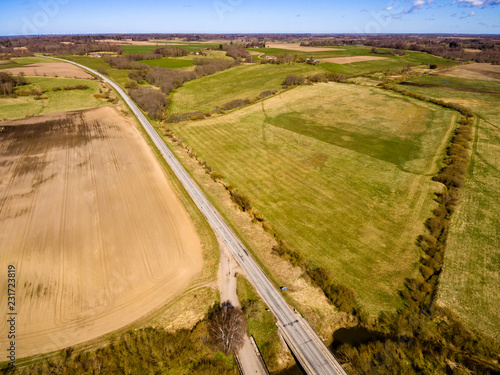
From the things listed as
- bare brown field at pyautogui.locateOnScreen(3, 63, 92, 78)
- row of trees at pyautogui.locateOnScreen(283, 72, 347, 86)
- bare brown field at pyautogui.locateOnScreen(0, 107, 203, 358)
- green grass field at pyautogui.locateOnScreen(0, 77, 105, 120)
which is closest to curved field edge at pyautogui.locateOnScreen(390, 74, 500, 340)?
bare brown field at pyautogui.locateOnScreen(0, 107, 203, 358)

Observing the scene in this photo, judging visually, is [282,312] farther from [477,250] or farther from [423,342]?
[477,250]

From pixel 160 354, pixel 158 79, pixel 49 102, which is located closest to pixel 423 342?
pixel 160 354

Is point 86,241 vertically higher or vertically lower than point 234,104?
lower

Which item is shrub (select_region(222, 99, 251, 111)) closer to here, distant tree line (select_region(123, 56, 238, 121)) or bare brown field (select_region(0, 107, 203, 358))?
distant tree line (select_region(123, 56, 238, 121))

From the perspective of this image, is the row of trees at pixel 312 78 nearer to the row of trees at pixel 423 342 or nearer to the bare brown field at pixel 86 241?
the bare brown field at pixel 86 241

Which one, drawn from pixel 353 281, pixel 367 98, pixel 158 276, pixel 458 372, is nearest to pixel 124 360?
pixel 158 276

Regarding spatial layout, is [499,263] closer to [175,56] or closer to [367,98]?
[367,98]

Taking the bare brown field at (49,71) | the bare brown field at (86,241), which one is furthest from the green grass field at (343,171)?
the bare brown field at (49,71)
